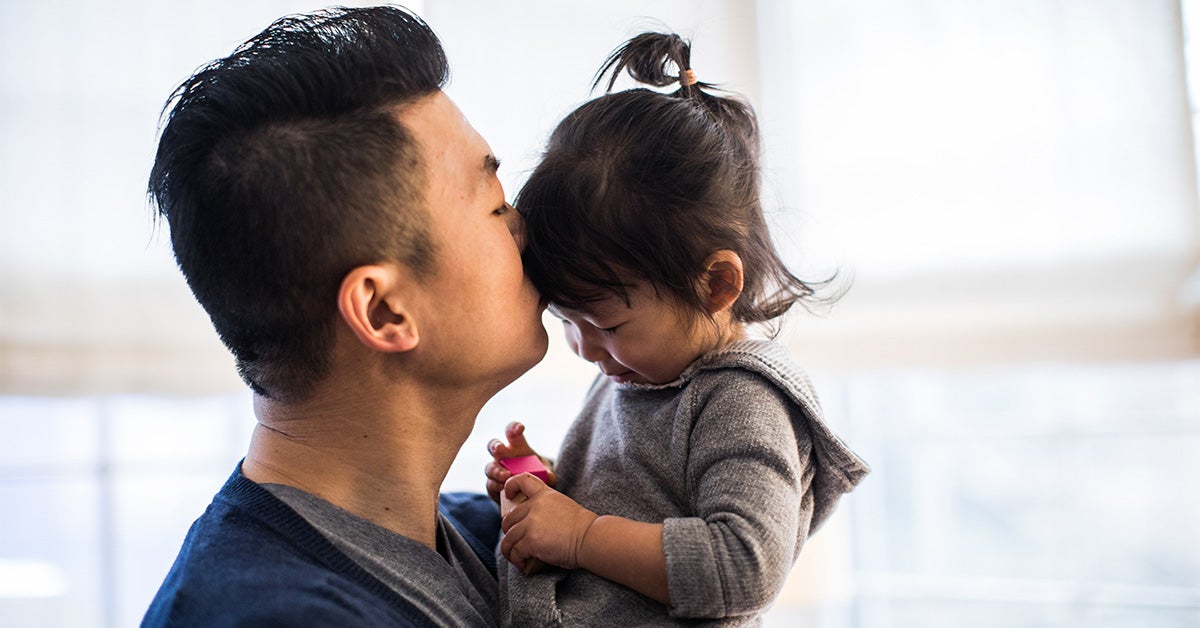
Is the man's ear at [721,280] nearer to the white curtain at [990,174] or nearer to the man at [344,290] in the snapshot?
the man at [344,290]

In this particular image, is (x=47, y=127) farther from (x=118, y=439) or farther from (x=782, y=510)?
(x=782, y=510)

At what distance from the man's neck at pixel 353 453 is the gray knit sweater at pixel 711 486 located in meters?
0.17

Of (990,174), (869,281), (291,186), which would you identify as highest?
(291,186)

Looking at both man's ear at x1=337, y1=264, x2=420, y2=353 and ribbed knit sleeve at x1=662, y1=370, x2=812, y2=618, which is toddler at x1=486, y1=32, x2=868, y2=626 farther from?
man's ear at x1=337, y1=264, x2=420, y2=353

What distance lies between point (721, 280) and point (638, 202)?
0.16m

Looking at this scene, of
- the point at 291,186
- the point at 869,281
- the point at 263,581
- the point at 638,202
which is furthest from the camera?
the point at 869,281

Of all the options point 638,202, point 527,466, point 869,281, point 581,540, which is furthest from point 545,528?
point 869,281

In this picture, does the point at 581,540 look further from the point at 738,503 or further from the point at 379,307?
the point at 379,307

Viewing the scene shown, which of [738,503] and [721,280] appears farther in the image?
[721,280]

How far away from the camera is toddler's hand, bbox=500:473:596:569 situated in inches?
43.9

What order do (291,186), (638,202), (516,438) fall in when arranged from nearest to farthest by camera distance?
(291,186), (638,202), (516,438)

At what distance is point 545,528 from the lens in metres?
1.13

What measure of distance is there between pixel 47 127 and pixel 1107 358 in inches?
101

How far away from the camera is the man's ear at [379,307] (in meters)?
1.03
